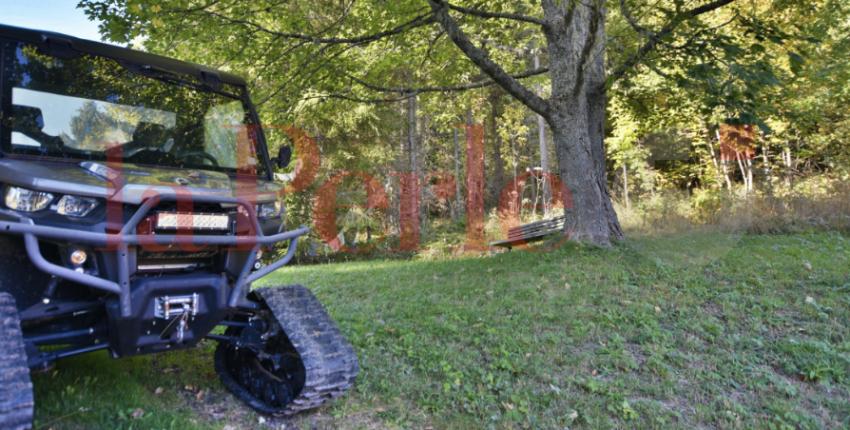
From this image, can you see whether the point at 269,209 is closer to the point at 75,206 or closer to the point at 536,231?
the point at 75,206

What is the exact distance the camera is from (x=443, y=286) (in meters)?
7.58

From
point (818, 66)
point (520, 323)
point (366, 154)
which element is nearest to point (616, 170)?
point (818, 66)

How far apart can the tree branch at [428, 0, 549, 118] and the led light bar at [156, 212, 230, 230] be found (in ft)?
16.4

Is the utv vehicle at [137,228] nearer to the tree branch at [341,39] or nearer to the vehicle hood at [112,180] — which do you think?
the vehicle hood at [112,180]

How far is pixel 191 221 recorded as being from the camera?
9.46 feet

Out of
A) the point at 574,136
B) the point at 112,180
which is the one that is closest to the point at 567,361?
the point at 112,180

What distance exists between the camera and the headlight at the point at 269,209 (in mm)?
3396

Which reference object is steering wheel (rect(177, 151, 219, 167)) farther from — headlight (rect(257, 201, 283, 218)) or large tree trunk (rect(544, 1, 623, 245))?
large tree trunk (rect(544, 1, 623, 245))

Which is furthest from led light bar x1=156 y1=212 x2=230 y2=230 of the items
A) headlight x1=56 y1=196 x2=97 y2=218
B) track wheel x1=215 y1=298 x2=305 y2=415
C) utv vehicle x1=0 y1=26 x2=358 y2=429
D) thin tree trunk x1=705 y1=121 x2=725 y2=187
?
thin tree trunk x1=705 y1=121 x2=725 y2=187

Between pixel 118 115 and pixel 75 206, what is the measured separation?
38.5 inches

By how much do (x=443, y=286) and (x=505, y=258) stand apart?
1.87 metres

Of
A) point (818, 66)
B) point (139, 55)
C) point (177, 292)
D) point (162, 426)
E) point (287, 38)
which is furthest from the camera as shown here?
point (818, 66)

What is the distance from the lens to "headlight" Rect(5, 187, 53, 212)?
2578 millimetres

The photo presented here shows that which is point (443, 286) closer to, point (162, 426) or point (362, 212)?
point (162, 426)
